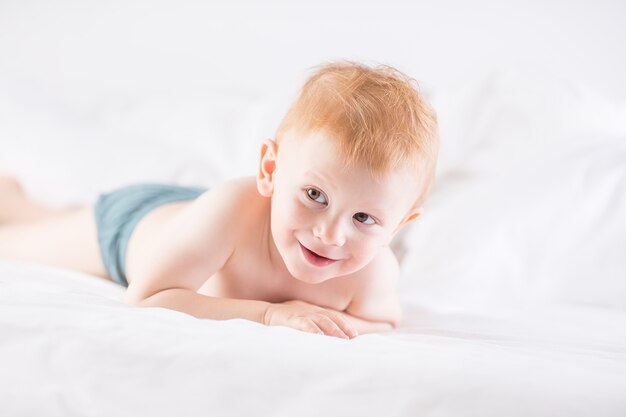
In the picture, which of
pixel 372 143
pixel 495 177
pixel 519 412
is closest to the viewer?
pixel 519 412

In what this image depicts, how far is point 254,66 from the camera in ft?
8.95

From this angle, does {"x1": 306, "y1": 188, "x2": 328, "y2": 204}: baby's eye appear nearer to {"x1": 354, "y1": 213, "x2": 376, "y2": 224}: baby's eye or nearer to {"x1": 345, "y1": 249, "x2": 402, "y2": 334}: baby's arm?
{"x1": 354, "y1": 213, "x2": 376, "y2": 224}: baby's eye

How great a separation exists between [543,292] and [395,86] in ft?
2.27

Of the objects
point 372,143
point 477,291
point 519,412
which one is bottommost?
point 477,291

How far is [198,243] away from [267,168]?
152mm

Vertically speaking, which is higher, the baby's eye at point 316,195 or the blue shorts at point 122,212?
the baby's eye at point 316,195

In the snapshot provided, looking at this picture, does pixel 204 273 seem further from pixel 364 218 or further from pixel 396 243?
pixel 396 243

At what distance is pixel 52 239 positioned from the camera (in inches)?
67.2

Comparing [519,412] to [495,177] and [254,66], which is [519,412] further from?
[254,66]

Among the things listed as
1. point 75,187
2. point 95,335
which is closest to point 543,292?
point 95,335

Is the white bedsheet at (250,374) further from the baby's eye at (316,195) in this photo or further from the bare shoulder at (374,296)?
the bare shoulder at (374,296)

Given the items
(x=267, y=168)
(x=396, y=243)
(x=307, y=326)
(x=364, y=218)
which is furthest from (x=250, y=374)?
(x=396, y=243)

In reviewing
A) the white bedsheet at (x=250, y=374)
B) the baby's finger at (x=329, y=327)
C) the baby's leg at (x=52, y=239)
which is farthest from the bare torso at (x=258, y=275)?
the baby's leg at (x=52, y=239)

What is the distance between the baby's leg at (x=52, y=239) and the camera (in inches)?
65.4
